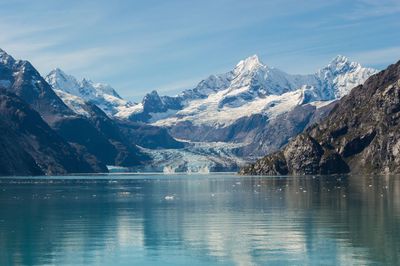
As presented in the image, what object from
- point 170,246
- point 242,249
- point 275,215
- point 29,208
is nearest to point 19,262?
point 170,246

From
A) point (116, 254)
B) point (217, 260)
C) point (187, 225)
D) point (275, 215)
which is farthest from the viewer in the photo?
point (275, 215)

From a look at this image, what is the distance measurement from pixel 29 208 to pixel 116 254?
3095 inches

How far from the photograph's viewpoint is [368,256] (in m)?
83.9

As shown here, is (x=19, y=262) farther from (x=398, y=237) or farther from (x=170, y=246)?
(x=398, y=237)

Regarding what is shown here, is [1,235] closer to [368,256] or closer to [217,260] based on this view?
[217,260]

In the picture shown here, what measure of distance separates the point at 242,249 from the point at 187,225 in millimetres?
30145

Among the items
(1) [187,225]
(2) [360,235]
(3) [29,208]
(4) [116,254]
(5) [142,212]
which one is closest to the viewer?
(4) [116,254]

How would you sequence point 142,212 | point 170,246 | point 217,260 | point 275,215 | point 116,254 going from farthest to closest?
point 142,212
point 275,215
point 170,246
point 116,254
point 217,260

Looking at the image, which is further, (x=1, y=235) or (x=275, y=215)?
(x=275, y=215)

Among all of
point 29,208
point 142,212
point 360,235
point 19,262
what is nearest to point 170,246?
point 19,262

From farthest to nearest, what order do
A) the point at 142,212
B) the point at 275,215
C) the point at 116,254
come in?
the point at 142,212, the point at 275,215, the point at 116,254

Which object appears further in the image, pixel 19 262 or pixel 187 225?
pixel 187 225

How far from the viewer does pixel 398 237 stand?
9838 cm

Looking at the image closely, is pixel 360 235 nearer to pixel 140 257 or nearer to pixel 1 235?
pixel 140 257
